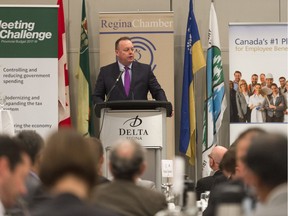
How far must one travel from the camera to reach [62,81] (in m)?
9.59

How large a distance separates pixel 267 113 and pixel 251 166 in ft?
22.8

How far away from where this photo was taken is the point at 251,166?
104 inches

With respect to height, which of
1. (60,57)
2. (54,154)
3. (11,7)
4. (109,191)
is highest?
(11,7)

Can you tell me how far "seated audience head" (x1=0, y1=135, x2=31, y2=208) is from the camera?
334 cm

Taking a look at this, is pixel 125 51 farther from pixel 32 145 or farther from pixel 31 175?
pixel 31 175

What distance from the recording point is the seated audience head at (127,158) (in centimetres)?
338

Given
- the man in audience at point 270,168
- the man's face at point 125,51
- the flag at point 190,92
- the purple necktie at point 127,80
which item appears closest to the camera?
the man in audience at point 270,168

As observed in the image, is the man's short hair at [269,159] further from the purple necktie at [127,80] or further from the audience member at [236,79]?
the audience member at [236,79]

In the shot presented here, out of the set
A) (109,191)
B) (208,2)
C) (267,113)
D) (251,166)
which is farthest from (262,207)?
(208,2)

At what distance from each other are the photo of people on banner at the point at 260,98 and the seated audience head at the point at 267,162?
6.87 meters

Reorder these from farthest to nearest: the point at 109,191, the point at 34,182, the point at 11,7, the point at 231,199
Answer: the point at 11,7 < the point at 34,182 < the point at 109,191 < the point at 231,199

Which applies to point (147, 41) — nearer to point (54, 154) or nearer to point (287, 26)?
point (287, 26)

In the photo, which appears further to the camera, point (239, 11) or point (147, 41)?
point (239, 11)

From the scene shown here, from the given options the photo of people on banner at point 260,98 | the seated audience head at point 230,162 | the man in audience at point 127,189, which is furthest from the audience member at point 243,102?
the man in audience at point 127,189
